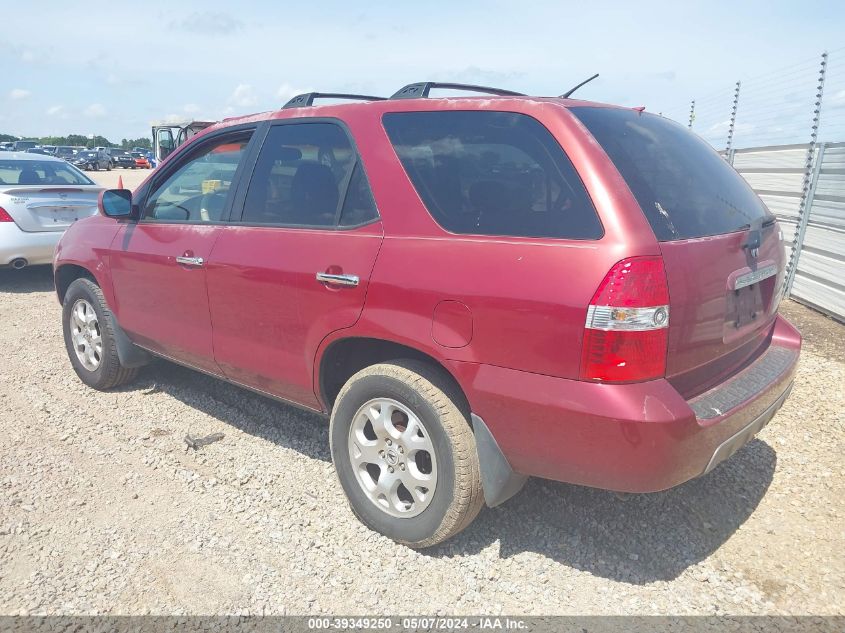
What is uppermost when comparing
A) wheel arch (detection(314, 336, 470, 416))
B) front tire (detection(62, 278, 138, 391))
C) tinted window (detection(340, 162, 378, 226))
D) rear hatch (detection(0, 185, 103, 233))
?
tinted window (detection(340, 162, 378, 226))

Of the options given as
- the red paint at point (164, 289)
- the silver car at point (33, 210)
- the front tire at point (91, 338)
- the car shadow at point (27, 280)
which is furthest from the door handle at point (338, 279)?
the car shadow at point (27, 280)

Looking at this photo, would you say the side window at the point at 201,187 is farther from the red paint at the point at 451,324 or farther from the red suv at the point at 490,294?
the red paint at the point at 451,324

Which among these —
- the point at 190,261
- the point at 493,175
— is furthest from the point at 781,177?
the point at 190,261

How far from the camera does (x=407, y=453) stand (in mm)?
2672

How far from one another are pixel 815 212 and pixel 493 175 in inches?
228

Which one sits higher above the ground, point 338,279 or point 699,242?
point 699,242

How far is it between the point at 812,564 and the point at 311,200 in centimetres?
274

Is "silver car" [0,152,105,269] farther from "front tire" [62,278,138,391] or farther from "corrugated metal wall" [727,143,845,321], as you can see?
"corrugated metal wall" [727,143,845,321]

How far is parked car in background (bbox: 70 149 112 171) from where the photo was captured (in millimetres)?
43281

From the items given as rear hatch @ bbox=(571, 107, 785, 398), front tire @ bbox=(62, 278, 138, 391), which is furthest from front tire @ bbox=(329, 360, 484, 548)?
front tire @ bbox=(62, 278, 138, 391)

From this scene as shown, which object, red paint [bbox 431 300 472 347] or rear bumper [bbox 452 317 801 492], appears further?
red paint [bbox 431 300 472 347]

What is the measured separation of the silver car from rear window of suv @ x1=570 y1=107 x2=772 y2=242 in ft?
23.6

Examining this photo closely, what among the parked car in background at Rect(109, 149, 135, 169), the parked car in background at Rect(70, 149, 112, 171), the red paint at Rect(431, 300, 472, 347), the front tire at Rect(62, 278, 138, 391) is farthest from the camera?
the parked car in background at Rect(109, 149, 135, 169)

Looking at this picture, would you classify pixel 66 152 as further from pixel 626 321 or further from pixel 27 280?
pixel 626 321
